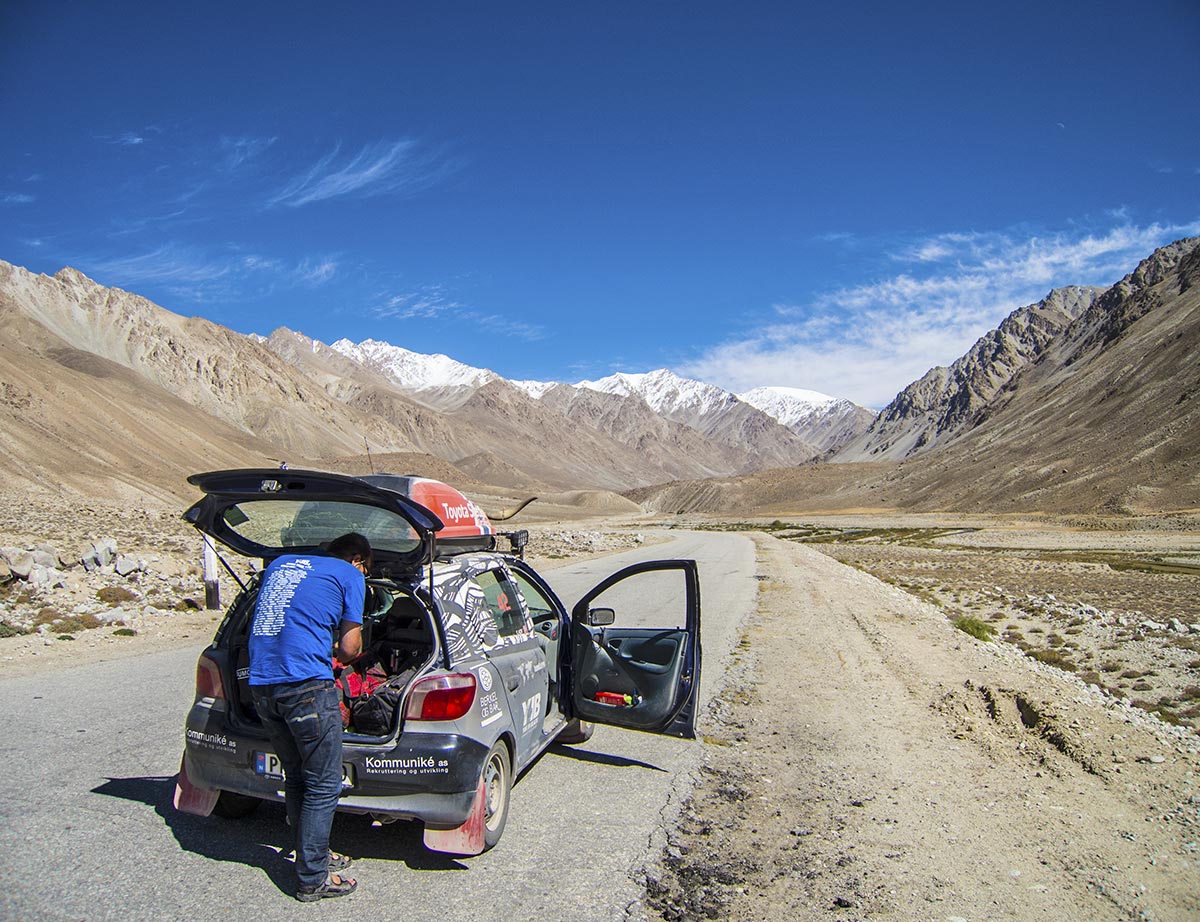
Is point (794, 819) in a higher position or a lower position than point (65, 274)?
lower

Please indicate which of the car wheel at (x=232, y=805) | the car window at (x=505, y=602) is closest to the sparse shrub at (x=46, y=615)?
the car wheel at (x=232, y=805)

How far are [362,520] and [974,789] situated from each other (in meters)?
5.28

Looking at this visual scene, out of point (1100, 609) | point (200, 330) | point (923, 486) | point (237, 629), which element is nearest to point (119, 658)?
point (237, 629)

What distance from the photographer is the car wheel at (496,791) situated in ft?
15.3

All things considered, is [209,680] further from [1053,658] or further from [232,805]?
[1053,658]

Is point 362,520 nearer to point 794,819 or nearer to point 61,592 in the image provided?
point 794,819

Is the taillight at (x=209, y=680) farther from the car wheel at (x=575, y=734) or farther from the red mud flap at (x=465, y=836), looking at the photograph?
the car wheel at (x=575, y=734)

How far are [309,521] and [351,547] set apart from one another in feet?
4.38

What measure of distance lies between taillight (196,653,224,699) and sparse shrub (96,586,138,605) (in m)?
11.7

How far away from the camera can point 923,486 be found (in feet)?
415

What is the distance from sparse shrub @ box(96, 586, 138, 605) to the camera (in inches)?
576

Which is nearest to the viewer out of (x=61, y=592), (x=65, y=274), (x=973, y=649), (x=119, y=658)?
(x=119, y=658)

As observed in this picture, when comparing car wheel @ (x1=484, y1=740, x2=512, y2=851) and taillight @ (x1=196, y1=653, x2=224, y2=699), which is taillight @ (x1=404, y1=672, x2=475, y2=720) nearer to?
car wheel @ (x1=484, y1=740, x2=512, y2=851)

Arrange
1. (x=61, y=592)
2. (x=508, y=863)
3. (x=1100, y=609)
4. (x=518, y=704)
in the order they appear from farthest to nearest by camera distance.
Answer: (x=1100, y=609)
(x=61, y=592)
(x=518, y=704)
(x=508, y=863)
